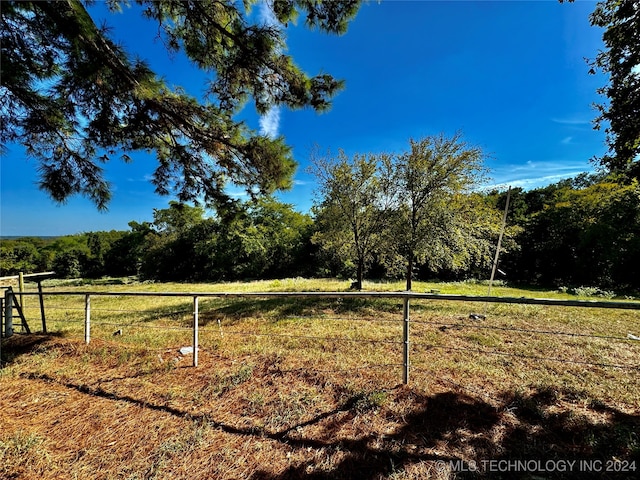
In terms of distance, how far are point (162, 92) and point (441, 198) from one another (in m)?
8.88

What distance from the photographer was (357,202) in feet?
38.2

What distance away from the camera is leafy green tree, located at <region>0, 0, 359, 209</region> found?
304 centimetres

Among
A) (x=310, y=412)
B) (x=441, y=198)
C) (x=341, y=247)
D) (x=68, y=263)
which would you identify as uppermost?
(x=441, y=198)

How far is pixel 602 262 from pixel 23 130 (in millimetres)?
29077

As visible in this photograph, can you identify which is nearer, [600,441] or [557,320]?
[600,441]

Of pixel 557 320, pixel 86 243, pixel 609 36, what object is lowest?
pixel 557 320

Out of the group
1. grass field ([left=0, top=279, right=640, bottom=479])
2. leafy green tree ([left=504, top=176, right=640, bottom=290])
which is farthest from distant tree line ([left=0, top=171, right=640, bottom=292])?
grass field ([left=0, top=279, right=640, bottom=479])

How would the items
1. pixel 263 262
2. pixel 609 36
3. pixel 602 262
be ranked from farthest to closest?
pixel 263 262
pixel 602 262
pixel 609 36

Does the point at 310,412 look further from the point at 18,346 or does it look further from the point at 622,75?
the point at 622,75

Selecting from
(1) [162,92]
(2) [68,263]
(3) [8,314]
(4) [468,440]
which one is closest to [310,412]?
(4) [468,440]

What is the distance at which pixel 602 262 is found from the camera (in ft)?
62.7

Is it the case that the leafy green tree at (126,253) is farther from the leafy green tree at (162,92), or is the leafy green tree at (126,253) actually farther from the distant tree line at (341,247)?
the leafy green tree at (162,92)

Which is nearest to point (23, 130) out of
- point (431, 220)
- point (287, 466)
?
point (287, 466)

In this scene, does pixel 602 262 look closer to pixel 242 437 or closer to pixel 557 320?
pixel 557 320
